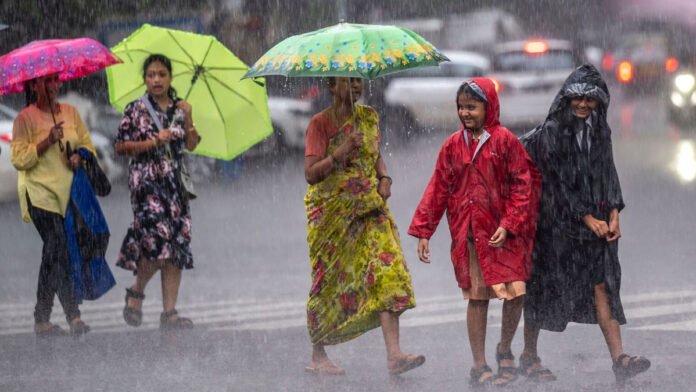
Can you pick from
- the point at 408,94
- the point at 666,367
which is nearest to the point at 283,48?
the point at 666,367

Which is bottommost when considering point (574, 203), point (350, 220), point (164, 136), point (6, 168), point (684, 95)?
point (684, 95)

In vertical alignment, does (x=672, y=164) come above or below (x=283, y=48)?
below

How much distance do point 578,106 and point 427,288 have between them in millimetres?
3419

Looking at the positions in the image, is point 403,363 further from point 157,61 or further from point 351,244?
point 157,61

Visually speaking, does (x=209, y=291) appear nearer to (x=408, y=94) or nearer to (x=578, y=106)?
(x=578, y=106)

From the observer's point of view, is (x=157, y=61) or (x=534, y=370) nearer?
(x=534, y=370)

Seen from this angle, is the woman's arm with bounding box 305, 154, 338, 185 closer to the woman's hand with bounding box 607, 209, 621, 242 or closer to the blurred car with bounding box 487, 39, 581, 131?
the woman's hand with bounding box 607, 209, 621, 242

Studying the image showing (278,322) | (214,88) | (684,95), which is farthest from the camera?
(684,95)

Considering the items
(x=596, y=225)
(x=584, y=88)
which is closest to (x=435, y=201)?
(x=596, y=225)

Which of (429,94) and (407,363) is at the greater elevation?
(407,363)

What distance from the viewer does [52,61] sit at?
8.38 m

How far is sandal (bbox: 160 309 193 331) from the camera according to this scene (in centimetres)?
885

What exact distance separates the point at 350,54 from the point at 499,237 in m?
1.10

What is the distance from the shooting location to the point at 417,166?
19141mm
